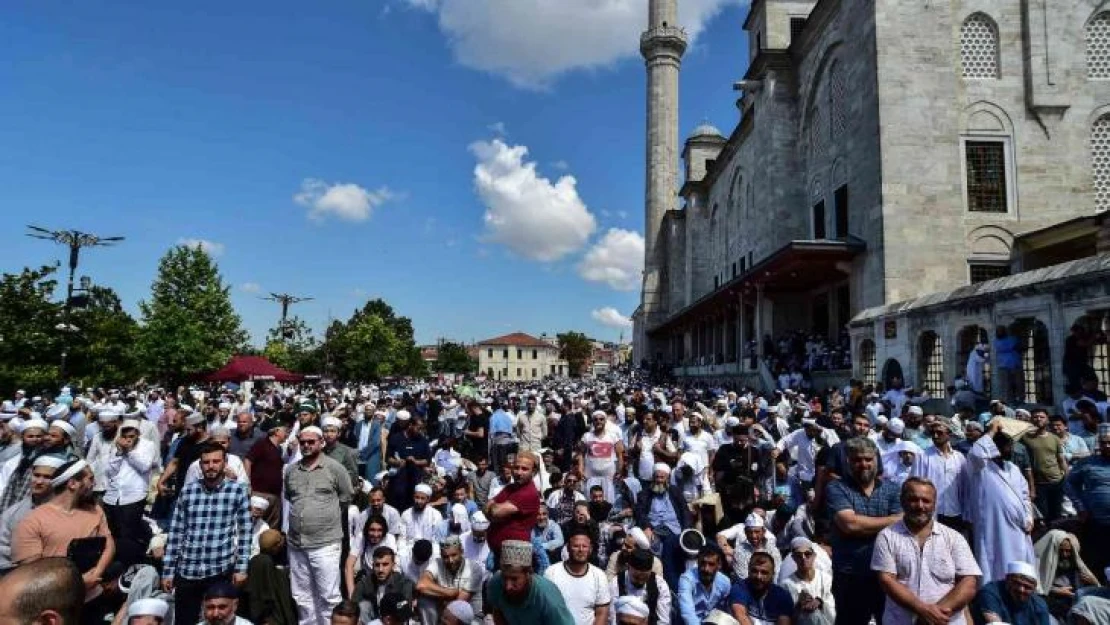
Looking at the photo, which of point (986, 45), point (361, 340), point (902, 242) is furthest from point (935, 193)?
point (361, 340)

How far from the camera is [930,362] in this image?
51.3 feet

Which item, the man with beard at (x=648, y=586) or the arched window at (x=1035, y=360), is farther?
the arched window at (x=1035, y=360)

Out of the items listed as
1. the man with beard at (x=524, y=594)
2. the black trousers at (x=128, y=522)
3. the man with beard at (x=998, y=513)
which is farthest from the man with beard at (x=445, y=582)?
the man with beard at (x=998, y=513)

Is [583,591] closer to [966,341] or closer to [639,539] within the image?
[639,539]

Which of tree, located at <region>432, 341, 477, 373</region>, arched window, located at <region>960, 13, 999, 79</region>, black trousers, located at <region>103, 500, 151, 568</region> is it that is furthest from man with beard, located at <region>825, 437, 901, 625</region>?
tree, located at <region>432, 341, 477, 373</region>

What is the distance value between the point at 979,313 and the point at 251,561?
14.0 metres

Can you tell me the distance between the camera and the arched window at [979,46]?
2045 centimetres

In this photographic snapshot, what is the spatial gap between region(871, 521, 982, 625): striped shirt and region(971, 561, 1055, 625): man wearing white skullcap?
1506 millimetres

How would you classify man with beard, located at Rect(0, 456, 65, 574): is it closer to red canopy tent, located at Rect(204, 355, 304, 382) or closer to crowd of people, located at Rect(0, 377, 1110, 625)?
crowd of people, located at Rect(0, 377, 1110, 625)

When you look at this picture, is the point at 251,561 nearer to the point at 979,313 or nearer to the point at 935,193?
the point at 979,313

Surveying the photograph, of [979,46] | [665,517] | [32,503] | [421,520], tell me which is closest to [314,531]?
[421,520]

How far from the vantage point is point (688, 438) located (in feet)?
28.2

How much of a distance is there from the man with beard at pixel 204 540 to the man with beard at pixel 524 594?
2415mm

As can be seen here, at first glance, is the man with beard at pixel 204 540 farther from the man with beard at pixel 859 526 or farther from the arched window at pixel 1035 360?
the arched window at pixel 1035 360
